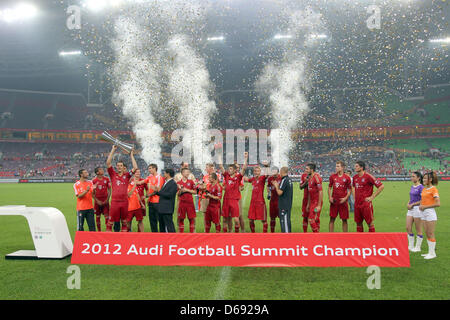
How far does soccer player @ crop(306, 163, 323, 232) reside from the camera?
7680 millimetres

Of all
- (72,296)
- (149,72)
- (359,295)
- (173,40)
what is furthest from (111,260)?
(149,72)

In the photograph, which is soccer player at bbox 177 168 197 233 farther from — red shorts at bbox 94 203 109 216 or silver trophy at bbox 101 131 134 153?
red shorts at bbox 94 203 109 216

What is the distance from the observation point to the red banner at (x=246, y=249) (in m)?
5.13

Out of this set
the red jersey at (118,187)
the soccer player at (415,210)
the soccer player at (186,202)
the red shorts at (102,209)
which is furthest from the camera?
the red shorts at (102,209)

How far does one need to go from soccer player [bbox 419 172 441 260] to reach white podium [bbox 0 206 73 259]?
7811 mm

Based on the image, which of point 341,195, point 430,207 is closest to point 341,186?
point 341,195

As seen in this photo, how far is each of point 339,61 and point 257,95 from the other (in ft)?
85.9

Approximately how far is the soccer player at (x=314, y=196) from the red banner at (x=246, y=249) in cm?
250

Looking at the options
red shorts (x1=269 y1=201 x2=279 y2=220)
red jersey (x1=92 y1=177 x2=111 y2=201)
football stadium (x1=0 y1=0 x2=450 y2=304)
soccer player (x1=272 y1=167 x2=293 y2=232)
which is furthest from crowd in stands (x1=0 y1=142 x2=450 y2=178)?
soccer player (x1=272 y1=167 x2=293 y2=232)

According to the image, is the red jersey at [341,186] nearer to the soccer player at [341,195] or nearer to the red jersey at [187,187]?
the soccer player at [341,195]

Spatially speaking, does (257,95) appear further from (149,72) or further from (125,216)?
(125,216)

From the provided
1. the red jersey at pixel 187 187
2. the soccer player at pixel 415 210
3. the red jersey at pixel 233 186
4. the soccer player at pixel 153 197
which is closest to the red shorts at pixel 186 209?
the red jersey at pixel 187 187

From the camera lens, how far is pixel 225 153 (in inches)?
1891

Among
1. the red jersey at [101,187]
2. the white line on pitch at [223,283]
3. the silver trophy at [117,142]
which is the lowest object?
the white line on pitch at [223,283]
